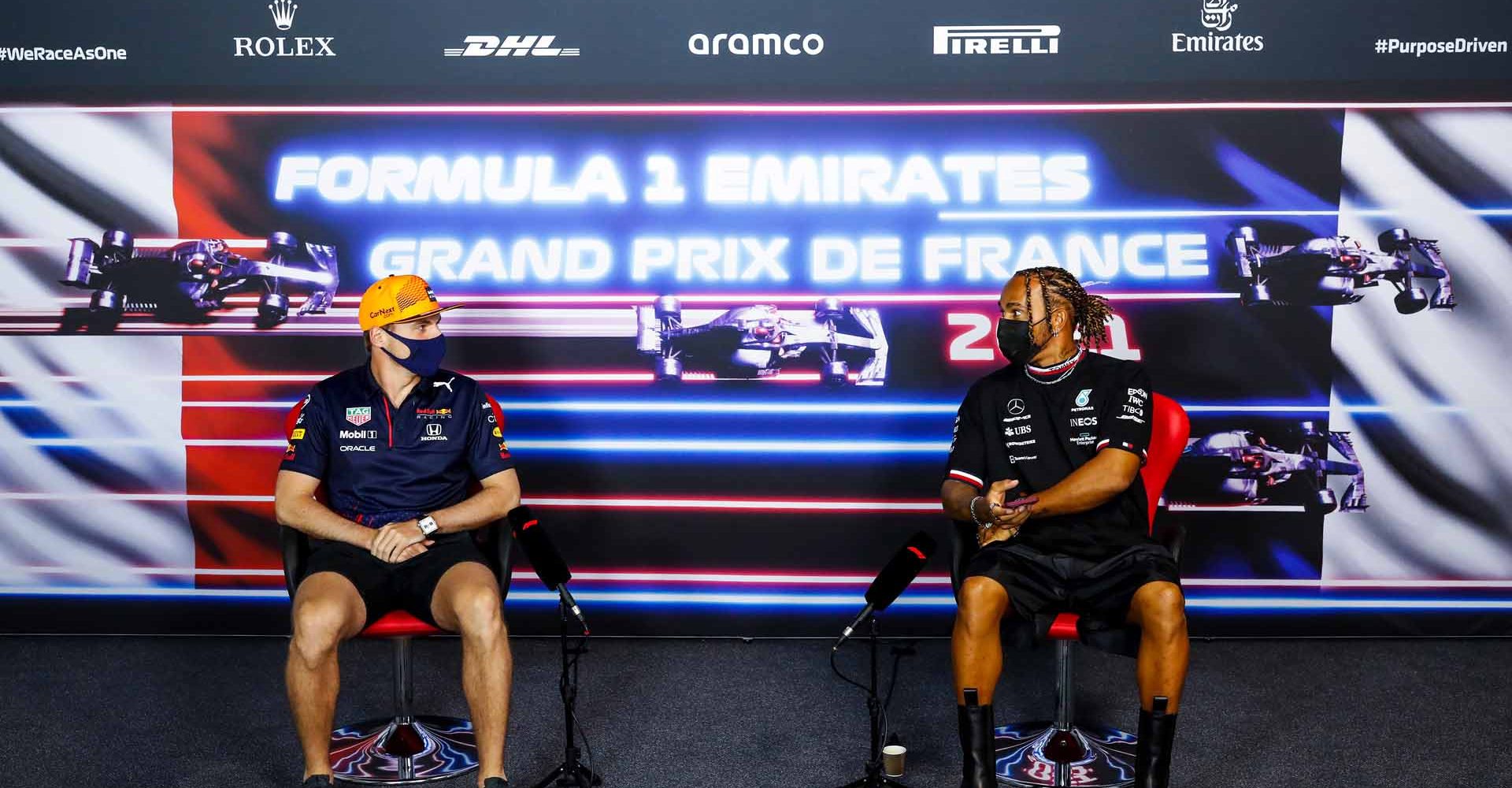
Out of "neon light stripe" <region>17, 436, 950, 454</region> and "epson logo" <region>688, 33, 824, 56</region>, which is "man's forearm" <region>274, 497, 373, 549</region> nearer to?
"neon light stripe" <region>17, 436, 950, 454</region>

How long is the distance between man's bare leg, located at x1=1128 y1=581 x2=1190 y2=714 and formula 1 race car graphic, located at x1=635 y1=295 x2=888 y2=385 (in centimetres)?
153

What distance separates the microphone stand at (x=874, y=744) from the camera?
298cm

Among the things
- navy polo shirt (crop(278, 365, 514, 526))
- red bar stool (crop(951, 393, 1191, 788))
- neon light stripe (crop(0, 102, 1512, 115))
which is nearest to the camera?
red bar stool (crop(951, 393, 1191, 788))

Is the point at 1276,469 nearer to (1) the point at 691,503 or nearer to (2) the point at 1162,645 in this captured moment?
(2) the point at 1162,645

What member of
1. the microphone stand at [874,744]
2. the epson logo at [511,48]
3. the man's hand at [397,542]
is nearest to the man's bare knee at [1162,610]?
the microphone stand at [874,744]

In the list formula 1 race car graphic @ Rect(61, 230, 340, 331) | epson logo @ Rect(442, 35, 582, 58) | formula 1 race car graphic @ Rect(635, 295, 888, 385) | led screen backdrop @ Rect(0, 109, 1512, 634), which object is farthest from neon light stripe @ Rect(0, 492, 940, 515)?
epson logo @ Rect(442, 35, 582, 58)

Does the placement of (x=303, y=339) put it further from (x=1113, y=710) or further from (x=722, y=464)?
(x=1113, y=710)

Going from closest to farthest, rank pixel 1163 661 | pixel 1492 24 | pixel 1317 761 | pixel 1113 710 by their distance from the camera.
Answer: pixel 1163 661 < pixel 1317 761 < pixel 1113 710 < pixel 1492 24

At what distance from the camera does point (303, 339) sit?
169 inches

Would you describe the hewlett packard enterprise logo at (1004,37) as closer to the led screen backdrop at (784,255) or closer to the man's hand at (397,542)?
the led screen backdrop at (784,255)

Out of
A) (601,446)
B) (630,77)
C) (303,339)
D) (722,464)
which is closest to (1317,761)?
(722,464)

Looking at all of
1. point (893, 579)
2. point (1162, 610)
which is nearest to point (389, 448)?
point (893, 579)

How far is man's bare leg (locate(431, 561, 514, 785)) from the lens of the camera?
2.96 m

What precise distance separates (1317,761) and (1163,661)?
0.73m
